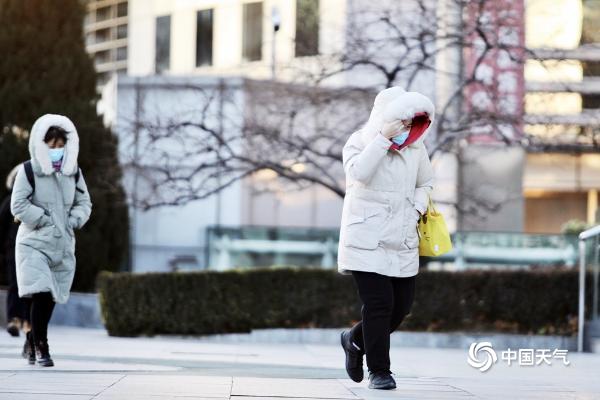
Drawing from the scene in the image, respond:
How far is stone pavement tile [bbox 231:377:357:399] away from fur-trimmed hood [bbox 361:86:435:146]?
148cm

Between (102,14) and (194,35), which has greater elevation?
(102,14)

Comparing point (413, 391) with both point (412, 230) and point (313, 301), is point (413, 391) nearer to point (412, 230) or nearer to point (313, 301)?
point (412, 230)

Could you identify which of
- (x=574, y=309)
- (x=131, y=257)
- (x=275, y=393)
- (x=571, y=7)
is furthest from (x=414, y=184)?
(x=571, y=7)

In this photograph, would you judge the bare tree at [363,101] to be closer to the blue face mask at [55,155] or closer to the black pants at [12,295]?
the black pants at [12,295]

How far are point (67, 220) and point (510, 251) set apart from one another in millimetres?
12789

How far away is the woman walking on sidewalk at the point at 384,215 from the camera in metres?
7.91

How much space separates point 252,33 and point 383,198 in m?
26.1

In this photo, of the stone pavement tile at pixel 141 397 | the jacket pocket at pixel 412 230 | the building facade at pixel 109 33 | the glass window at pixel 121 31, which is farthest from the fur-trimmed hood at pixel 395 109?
the glass window at pixel 121 31

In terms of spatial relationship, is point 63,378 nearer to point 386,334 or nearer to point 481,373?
point 386,334

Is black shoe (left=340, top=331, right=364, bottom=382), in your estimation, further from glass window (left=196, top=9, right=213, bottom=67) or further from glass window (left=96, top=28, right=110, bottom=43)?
glass window (left=96, top=28, right=110, bottom=43)

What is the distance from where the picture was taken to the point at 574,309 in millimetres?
16047

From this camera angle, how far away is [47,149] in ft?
32.1

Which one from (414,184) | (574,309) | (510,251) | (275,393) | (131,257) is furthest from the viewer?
(131,257)

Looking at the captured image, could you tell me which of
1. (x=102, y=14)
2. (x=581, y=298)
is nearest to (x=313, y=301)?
(x=581, y=298)
